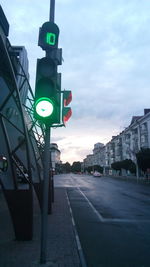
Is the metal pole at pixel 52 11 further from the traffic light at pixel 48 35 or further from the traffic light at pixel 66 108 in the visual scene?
the traffic light at pixel 66 108

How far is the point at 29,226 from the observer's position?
258 inches

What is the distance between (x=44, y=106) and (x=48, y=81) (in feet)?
1.58

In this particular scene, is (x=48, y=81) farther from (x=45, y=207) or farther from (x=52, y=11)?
(x=45, y=207)

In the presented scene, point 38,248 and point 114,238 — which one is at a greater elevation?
point 38,248

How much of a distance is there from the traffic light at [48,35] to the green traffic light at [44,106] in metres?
1.02

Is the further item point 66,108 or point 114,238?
point 114,238

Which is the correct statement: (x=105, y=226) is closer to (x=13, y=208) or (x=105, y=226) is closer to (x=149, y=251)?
(x=149, y=251)

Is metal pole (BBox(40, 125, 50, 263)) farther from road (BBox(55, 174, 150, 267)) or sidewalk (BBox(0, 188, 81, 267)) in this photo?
road (BBox(55, 174, 150, 267))

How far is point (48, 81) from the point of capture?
167 inches

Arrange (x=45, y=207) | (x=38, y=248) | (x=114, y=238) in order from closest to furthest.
A: (x=45, y=207) < (x=38, y=248) < (x=114, y=238)

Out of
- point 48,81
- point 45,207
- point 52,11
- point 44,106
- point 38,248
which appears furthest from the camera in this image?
point 38,248

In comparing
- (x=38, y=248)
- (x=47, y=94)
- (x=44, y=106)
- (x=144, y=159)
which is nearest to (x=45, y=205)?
(x=44, y=106)

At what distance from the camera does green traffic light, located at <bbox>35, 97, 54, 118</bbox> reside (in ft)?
13.1

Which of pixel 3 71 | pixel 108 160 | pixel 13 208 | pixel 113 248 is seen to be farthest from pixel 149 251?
pixel 108 160
